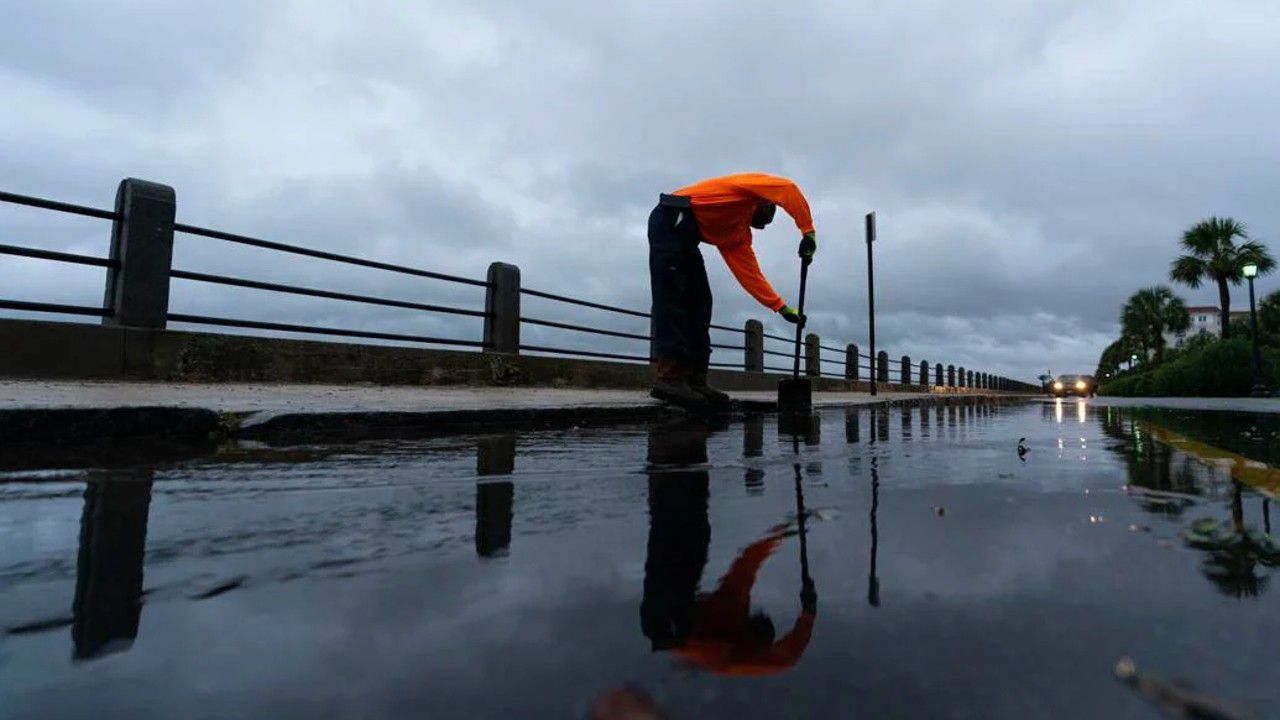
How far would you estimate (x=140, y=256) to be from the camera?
6.12 metres

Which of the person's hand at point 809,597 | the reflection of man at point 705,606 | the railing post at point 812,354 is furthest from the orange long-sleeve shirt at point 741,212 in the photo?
the railing post at point 812,354

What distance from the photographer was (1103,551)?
48.0 inches

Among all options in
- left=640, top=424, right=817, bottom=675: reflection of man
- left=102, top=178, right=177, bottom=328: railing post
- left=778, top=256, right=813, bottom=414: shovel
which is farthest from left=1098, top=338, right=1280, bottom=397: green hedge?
left=102, top=178, right=177, bottom=328: railing post

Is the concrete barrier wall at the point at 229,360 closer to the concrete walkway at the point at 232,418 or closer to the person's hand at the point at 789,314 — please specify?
the concrete walkway at the point at 232,418

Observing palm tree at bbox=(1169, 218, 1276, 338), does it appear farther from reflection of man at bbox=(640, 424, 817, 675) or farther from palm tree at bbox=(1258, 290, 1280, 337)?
reflection of man at bbox=(640, 424, 817, 675)

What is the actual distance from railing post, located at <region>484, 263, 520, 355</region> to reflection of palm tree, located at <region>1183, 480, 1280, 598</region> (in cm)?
871

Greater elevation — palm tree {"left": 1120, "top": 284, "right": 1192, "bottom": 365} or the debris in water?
palm tree {"left": 1120, "top": 284, "right": 1192, "bottom": 365}

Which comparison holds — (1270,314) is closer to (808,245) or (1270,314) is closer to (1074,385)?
(1074,385)

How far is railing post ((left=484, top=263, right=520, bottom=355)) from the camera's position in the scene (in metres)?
9.48

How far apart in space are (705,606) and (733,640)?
128mm

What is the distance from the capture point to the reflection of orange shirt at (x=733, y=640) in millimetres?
750

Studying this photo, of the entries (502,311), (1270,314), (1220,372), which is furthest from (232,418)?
(1270,314)

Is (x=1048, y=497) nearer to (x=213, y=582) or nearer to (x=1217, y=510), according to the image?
(x=1217, y=510)

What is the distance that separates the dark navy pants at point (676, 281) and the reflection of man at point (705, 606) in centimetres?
399
